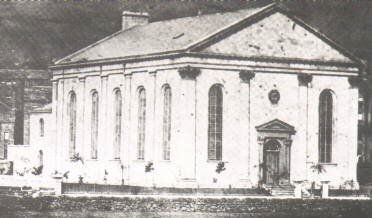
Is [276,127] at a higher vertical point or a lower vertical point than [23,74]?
lower

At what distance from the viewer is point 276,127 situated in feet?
180

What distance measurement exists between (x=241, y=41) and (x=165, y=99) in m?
5.37

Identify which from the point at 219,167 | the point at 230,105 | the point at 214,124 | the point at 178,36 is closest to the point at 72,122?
the point at 178,36

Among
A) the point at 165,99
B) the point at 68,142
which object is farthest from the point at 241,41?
the point at 68,142

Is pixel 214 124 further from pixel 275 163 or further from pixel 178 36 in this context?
pixel 178 36

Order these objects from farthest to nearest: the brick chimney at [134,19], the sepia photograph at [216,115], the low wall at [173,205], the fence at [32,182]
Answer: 1. the brick chimney at [134,19]
2. the fence at [32,182]
3. the sepia photograph at [216,115]
4. the low wall at [173,205]

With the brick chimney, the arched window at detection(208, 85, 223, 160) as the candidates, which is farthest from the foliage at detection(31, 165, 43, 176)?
the arched window at detection(208, 85, 223, 160)

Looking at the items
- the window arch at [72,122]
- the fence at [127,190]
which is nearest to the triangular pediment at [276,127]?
the fence at [127,190]

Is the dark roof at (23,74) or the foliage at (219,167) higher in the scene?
the dark roof at (23,74)

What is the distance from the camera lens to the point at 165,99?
2172 inches

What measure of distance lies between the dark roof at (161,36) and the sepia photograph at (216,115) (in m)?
0.14

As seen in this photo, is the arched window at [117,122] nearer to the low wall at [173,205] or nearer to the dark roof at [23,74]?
the low wall at [173,205]

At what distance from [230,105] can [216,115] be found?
3.15ft

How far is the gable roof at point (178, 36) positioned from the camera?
53.8 m
